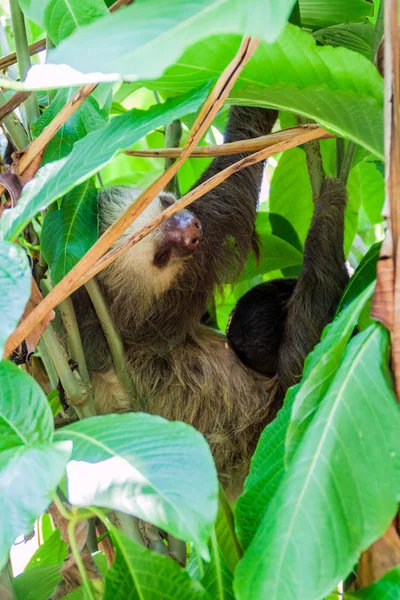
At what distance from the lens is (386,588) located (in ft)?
3.66

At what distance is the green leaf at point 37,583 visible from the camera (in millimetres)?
1685

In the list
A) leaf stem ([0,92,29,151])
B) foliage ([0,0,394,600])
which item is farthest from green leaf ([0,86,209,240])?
leaf stem ([0,92,29,151])

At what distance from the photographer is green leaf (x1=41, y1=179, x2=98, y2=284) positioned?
190 cm

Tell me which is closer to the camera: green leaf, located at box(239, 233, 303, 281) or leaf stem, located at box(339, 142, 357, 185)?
leaf stem, located at box(339, 142, 357, 185)

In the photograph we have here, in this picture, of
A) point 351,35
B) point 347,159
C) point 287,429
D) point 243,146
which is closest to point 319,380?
point 287,429

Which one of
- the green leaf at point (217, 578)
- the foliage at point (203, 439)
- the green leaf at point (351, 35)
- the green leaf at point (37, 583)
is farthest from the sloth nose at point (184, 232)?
the green leaf at point (217, 578)

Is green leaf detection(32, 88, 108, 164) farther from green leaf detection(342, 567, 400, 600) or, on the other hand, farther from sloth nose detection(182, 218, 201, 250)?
green leaf detection(342, 567, 400, 600)

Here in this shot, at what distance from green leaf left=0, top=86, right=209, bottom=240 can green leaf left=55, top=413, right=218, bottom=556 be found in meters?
0.38

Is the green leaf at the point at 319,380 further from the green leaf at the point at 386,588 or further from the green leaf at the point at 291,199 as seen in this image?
the green leaf at the point at 291,199

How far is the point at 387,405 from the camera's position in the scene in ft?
3.70

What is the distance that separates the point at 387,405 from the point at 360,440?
2.7 inches

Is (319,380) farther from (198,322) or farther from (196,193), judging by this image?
(198,322)

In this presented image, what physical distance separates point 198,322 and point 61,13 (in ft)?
5.64

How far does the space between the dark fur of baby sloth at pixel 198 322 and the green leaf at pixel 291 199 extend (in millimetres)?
124
